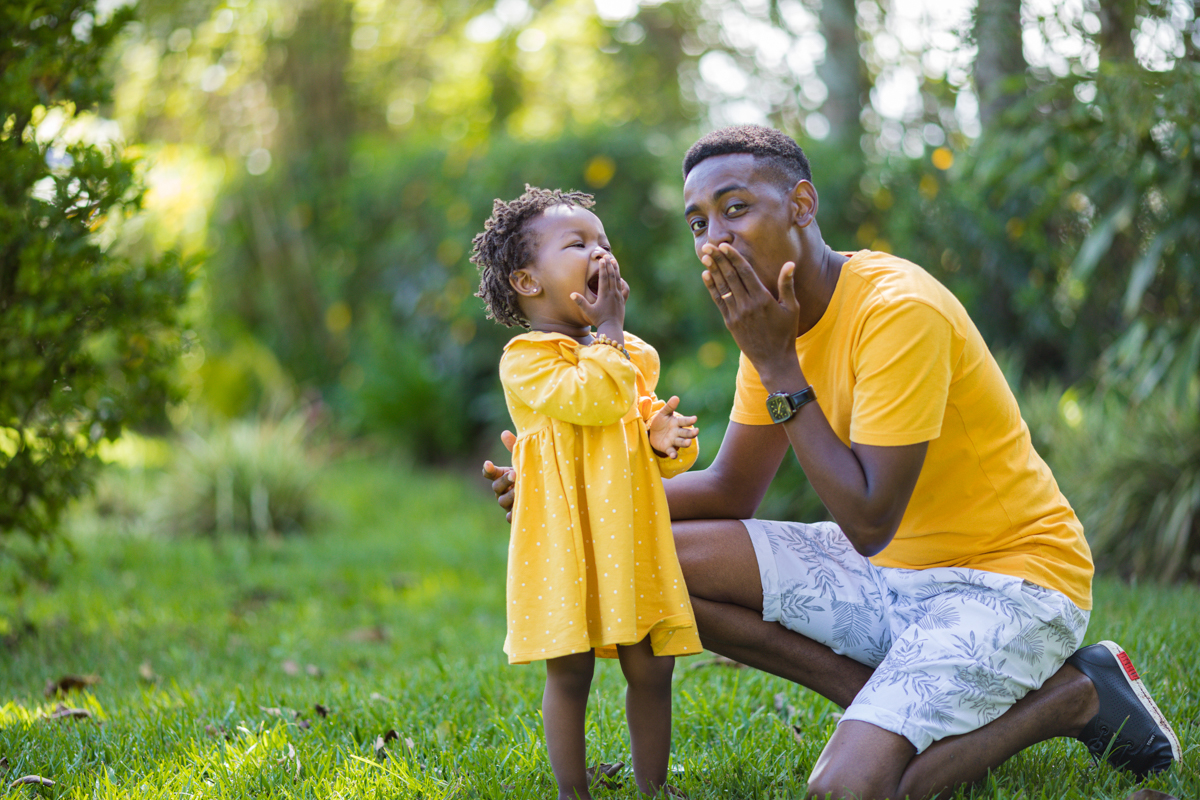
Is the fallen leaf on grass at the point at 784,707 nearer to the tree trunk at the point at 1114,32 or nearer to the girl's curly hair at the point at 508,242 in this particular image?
the girl's curly hair at the point at 508,242

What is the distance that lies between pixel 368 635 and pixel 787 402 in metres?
2.87

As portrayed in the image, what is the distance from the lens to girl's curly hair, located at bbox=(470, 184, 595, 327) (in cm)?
237

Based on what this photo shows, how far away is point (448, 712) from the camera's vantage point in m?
3.05

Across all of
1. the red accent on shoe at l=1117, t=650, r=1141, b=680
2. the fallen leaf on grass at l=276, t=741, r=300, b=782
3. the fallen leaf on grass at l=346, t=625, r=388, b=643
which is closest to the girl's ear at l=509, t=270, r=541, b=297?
the fallen leaf on grass at l=276, t=741, r=300, b=782

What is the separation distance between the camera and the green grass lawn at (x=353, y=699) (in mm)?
2459

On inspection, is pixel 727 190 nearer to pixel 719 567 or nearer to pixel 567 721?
pixel 719 567

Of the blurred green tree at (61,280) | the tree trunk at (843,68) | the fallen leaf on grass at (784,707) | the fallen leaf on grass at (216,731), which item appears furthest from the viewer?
the tree trunk at (843,68)

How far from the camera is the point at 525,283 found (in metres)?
2.37

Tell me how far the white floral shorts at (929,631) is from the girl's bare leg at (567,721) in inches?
22.7

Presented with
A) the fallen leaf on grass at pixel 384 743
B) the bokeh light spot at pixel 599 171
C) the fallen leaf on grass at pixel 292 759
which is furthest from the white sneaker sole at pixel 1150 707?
the bokeh light spot at pixel 599 171

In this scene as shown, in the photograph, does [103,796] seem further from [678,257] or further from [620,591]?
[678,257]

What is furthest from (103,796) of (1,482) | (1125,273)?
(1125,273)

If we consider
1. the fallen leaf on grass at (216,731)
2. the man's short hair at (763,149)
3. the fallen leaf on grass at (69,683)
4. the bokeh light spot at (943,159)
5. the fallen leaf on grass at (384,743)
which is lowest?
the fallen leaf on grass at (69,683)

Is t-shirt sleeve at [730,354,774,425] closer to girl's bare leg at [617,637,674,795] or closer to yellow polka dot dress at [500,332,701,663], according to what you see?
yellow polka dot dress at [500,332,701,663]
